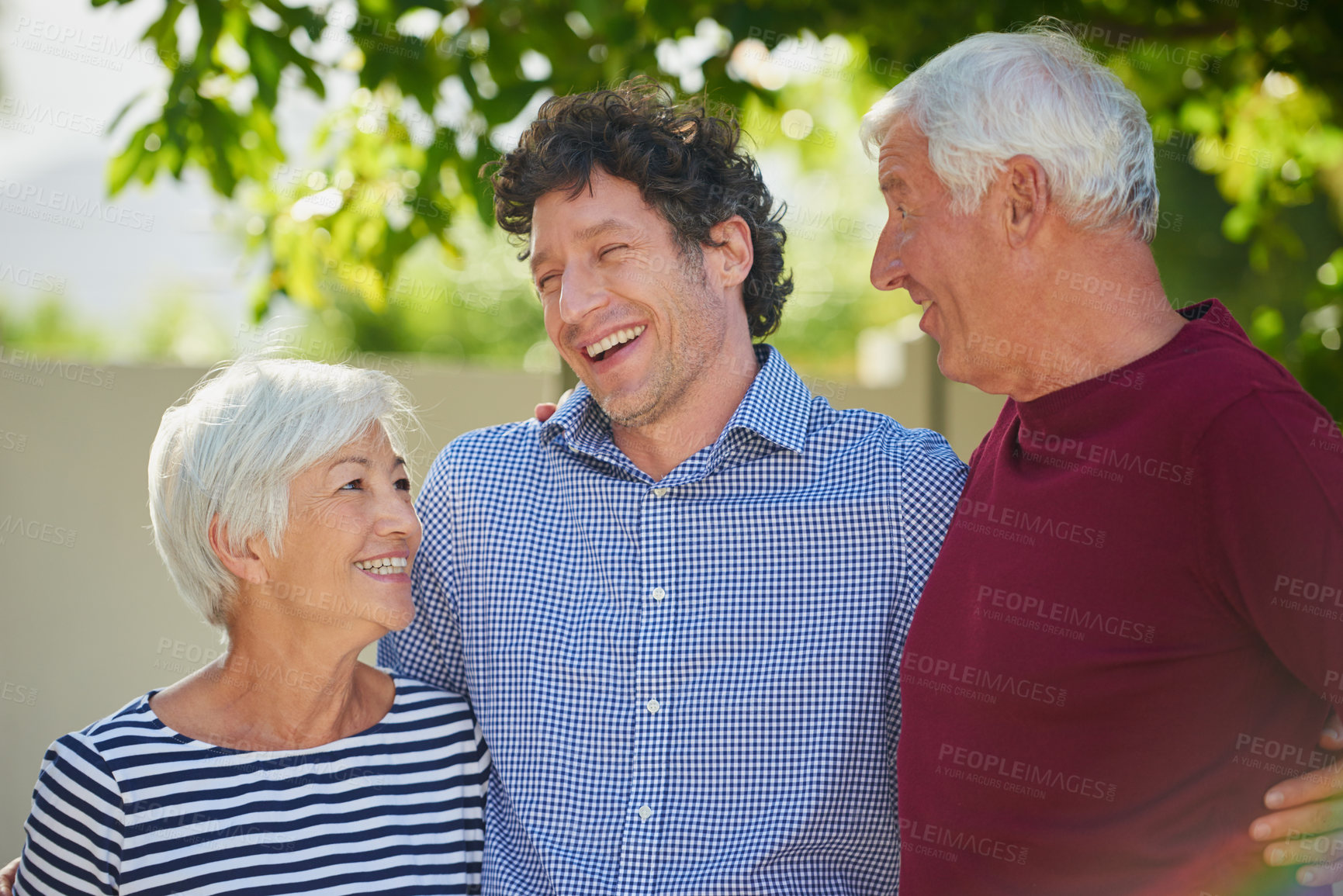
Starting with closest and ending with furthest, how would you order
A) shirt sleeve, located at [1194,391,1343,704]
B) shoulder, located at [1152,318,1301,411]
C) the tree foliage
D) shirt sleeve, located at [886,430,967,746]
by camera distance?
1. shirt sleeve, located at [1194,391,1343,704]
2. shoulder, located at [1152,318,1301,411]
3. shirt sleeve, located at [886,430,967,746]
4. the tree foliage

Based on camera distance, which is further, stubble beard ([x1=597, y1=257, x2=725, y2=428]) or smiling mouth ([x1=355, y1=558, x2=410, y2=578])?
stubble beard ([x1=597, y1=257, x2=725, y2=428])

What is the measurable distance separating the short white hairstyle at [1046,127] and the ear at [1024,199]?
0.01 m

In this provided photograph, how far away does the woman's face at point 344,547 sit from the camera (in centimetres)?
203

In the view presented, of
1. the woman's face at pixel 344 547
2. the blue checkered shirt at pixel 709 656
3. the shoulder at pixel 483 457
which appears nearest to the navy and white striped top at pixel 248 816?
the blue checkered shirt at pixel 709 656

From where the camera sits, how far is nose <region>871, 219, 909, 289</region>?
194 centimetres

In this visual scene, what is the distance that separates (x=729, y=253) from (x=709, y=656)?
894mm

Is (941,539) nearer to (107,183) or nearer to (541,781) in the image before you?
(541,781)

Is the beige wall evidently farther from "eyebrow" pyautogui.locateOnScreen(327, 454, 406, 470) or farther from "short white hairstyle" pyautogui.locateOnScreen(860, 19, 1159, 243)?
"short white hairstyle" pyautogui.locateOnScreen(860, 19, 1159, 243)

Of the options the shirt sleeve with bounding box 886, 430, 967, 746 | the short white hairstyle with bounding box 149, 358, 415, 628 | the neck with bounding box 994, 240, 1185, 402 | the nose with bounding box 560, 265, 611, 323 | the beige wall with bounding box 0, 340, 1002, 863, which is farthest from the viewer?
the beige wall with bounding box 0, 340, 1002, 863

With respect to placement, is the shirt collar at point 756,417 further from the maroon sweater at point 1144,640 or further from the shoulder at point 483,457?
the maroon sweater at point 1144,640

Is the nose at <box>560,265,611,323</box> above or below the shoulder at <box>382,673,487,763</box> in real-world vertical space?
above

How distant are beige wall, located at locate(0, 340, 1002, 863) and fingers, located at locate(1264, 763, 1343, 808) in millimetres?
3175

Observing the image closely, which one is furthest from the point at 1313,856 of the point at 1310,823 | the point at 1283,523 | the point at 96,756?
the point at 96,756

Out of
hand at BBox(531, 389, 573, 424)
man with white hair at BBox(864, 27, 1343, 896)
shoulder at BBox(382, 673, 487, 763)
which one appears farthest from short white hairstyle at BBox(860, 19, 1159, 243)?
shoulder at BBox(382, 673, 487, 763)
